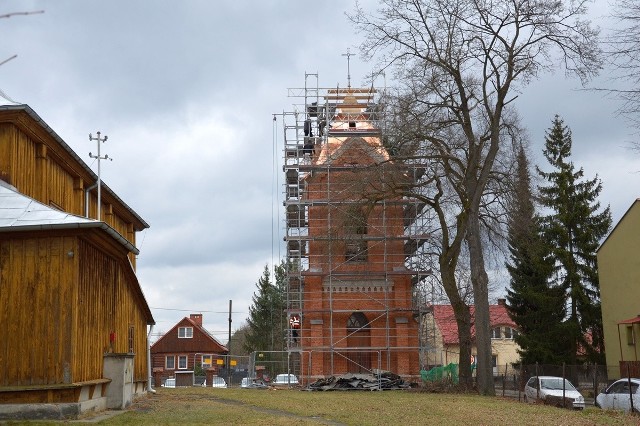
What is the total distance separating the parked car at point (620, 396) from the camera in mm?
25225

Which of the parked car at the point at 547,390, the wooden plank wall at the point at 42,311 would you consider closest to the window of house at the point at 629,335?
the parked car at the point at 547,390

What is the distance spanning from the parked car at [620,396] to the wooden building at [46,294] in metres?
15.0

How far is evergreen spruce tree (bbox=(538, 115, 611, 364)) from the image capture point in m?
48.5

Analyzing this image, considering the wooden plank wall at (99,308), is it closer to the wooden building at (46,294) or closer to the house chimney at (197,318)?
the wooden building at (46,294)

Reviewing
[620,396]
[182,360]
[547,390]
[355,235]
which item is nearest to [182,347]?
[182,360]

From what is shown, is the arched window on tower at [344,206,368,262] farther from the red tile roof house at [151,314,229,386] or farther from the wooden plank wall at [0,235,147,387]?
the red tile roof house at [151,314,229,386]

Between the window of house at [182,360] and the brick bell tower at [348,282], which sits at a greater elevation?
the brick bell tower at [348,282]

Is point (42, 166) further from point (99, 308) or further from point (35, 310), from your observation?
point (35, 310)

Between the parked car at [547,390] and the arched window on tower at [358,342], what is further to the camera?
the arched window on tower at [358,342]

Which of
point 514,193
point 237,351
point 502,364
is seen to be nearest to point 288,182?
point 514,193

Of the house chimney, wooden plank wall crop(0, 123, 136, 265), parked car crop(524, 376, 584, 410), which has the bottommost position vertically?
parked car crop(524, 376, 584, 410)

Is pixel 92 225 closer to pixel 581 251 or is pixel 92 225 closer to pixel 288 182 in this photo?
pixel 288 182

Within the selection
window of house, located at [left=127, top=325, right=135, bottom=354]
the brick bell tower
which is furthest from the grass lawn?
the brick bell tower

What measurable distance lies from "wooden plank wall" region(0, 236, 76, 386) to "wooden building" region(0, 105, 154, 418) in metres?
0.02
